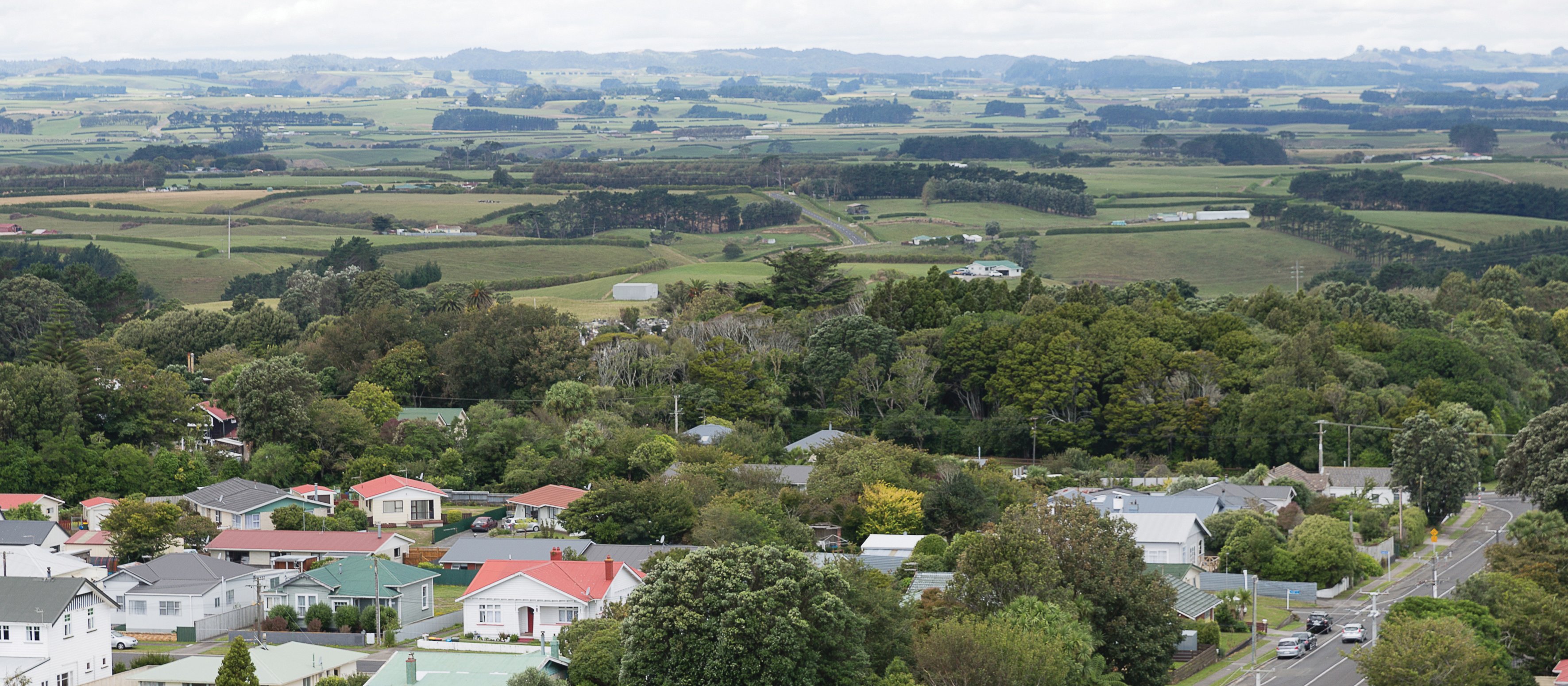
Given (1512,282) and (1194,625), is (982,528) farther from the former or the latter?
(1512,282)

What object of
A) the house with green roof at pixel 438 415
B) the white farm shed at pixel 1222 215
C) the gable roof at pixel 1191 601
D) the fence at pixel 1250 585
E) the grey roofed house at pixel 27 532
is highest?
the white farm shed at pixel 1222 215

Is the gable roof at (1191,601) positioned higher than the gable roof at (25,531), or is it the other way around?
the gable roof at (1191,601)

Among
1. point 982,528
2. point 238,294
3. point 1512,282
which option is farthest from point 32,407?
point 1512,282

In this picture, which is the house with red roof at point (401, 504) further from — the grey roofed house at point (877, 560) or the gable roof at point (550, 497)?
the grey roofed house at point (877, 560)

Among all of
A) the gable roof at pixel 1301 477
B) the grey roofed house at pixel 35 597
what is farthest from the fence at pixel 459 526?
the gable roof at pixel 1301 477

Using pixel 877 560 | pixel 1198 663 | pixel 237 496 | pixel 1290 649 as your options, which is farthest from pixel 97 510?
pixel 1290 649

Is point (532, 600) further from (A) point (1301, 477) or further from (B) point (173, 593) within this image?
(A) point (1301, 477)
